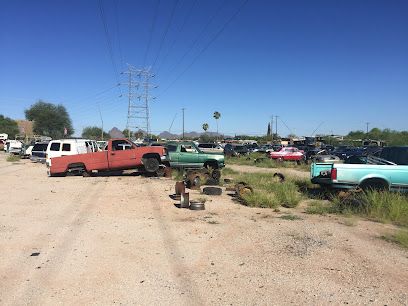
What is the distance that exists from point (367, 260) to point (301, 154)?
3482 centimetres

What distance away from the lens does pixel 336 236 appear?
8.59 meters

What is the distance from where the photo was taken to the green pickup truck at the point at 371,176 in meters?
12.3

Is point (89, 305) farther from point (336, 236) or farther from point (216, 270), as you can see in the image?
point (336, 236)

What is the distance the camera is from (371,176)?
12.5 meters

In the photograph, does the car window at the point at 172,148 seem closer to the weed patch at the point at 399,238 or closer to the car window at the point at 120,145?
the car window at the point at 120,145

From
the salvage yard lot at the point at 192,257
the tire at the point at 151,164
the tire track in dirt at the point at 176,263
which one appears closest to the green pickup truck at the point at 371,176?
the salvage yard lot at the point at 192,257

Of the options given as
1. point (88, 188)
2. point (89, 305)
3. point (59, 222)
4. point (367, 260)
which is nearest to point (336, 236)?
point (367, 260)

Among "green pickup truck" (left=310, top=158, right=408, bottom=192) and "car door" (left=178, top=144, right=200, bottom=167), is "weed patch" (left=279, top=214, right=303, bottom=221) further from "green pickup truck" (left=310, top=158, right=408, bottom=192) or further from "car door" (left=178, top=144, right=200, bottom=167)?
"car door" (left=178, top=144, right=200, bottom=167)

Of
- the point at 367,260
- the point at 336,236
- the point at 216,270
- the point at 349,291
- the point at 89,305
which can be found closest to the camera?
the point at 89,305

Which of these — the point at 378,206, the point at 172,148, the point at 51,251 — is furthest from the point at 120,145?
the point at 51,251

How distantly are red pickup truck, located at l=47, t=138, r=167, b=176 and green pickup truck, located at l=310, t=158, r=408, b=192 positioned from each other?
10.6 meters

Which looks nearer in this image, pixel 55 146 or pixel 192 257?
pixel 192 257

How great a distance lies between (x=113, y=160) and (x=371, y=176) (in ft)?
42.6

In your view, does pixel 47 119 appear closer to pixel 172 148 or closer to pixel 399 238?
pixel 172 148
